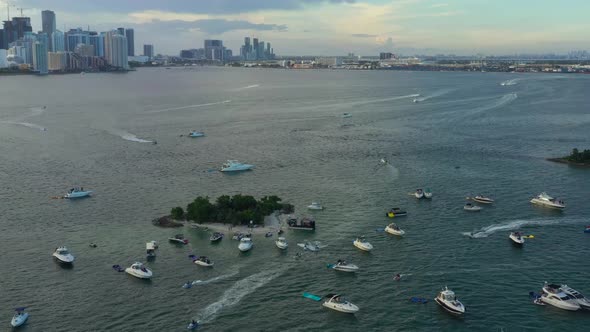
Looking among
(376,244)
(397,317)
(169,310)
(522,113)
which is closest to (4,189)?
(169,310)

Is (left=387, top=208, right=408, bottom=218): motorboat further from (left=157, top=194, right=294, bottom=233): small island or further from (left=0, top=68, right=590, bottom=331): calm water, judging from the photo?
(left=157, top=194, right=294, bottom=233): small island

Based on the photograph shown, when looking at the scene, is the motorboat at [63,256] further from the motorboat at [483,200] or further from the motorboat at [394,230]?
the motorboat at [483,200]

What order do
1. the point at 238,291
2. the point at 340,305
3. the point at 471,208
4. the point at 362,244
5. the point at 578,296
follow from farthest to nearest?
the point at 471,208, the point at 362,244, the point at 238,291, the point at 578,296, the point at 340,305

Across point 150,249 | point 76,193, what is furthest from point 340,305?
point 76,193

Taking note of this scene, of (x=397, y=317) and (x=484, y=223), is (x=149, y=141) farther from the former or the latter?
(x=397, y=317)

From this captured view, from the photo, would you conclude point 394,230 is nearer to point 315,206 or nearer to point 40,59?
point 315,206

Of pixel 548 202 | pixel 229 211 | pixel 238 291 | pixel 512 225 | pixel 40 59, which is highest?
pixel 40 59

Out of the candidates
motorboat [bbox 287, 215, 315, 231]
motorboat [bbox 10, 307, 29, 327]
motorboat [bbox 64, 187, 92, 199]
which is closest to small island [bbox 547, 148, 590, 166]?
motorboat [bbox 287, 215, 315, 231]

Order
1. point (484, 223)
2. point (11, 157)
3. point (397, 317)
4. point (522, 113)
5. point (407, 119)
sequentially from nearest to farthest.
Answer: point (397, 317) → point (484, 223) → point (11, 157) → point (407, 119) → point (522, 113)
